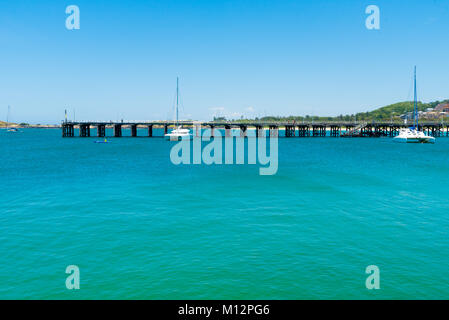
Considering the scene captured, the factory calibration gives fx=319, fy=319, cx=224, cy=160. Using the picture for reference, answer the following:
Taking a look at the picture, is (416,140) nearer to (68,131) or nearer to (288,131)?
(288,131)

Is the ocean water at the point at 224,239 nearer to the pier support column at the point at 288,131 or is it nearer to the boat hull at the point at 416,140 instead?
the boat hull at the point at 416,140

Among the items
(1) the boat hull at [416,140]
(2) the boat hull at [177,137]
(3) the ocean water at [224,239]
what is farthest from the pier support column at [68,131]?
(1) the boat hull at [416,140]

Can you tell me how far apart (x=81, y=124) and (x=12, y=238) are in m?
135

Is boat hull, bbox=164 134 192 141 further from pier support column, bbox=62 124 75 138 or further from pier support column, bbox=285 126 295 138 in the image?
pier support column, bbox=62 124 75 138

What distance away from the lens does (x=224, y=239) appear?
18.2 meters

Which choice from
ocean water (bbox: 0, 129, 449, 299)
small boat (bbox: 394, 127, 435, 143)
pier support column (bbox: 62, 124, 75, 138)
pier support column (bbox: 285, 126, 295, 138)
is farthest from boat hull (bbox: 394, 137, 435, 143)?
pier support column (bbox: 62, 124, 75, 138)

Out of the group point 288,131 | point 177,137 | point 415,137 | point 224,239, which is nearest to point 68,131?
point 177,137

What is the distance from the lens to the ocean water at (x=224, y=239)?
13023mm

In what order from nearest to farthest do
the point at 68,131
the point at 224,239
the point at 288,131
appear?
the point at 224,239, the point at 68,131, the point at 288,131

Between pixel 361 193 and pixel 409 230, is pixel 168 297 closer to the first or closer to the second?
pixel 409 230

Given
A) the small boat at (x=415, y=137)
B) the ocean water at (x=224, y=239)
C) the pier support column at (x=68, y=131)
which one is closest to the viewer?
the ocean water at (x=224, y=239)

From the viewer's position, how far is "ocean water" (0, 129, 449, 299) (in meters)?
13.0

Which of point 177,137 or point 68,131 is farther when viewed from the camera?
point 68,131
